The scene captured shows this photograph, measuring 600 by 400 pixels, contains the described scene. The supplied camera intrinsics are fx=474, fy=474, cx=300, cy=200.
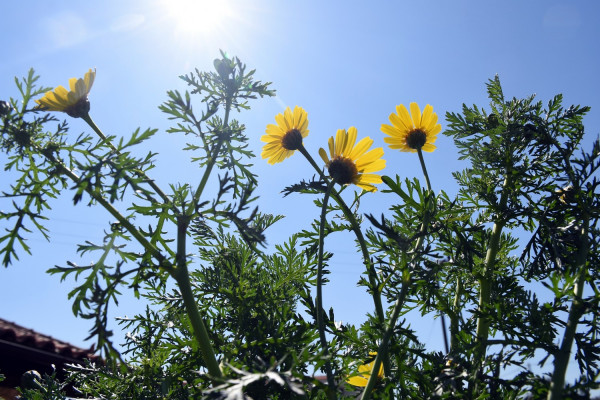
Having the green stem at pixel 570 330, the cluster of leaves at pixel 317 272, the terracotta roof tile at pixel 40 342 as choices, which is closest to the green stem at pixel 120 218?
the cluster of leaves at pixel 317 272

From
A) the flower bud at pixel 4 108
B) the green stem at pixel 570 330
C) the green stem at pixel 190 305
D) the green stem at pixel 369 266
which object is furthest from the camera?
the green stem at pixel 369 266

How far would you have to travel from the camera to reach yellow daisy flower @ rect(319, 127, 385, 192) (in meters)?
1.39

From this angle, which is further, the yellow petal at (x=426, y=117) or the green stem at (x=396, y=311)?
the yellow petal at (x=426, y=117)

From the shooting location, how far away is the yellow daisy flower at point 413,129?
159 cm

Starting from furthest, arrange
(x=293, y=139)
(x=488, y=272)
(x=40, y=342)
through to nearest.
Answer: (x=40, y=342) → (x=293, y=139) → (x=488, y=272)

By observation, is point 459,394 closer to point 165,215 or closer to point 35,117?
point 165,215

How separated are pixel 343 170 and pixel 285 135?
25cm

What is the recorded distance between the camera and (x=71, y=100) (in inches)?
49.1

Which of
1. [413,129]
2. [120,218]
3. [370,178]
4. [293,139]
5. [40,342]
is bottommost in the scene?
[120,218]

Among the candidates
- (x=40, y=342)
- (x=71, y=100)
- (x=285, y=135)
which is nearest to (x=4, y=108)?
(x=71, y=100)

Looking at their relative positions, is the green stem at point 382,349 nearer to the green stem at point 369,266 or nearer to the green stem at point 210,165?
the green stem at point 369,266

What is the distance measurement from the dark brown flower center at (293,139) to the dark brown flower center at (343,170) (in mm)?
156

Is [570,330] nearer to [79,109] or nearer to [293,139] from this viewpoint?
[293,139]

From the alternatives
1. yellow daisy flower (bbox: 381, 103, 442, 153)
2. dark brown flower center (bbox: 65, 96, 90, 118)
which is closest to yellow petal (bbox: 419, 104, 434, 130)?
yellow daisy flower (bbox: 381, 103, 442, 153)
